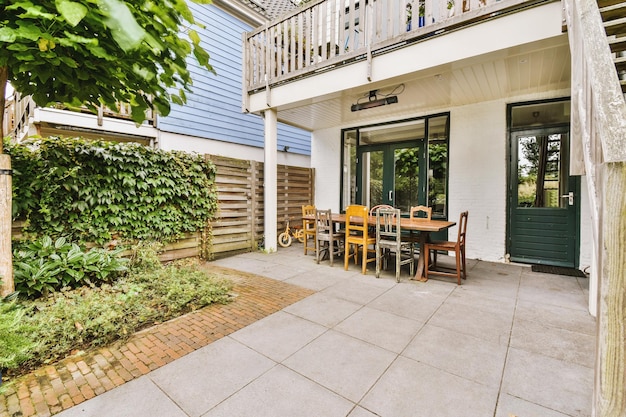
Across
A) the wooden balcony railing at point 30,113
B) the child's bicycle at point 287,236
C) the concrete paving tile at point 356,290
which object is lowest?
the concrete paving tile at point 356,290

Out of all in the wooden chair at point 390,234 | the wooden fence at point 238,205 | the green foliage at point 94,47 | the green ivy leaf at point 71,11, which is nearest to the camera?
the green ivy leaf at point 71,11

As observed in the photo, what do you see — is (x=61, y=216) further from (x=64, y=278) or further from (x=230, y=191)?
(x=230, y=191)

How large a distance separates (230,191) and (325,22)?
3.39 meters

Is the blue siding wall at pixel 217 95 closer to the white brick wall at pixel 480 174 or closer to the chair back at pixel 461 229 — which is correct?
the white brick wall at pixel 480 174

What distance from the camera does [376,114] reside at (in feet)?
20.6

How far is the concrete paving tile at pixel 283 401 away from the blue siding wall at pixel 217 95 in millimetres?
5917

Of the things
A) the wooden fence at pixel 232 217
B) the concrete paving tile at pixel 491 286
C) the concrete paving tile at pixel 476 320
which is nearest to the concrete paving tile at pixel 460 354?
the concrete paving tile at pixel 476 320

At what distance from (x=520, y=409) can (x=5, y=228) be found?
13.3 feet

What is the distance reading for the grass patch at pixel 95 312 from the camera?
1.93m

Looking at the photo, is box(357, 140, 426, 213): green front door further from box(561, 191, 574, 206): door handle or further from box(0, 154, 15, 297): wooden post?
box(0, 154, 15, 297): wooden post

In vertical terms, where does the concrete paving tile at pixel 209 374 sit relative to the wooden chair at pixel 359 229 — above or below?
below

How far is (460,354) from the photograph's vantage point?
2.18 meters

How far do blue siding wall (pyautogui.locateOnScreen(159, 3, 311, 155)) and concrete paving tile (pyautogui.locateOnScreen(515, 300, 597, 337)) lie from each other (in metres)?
6.74

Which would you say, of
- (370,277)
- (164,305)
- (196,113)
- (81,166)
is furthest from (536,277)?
(196,113)
